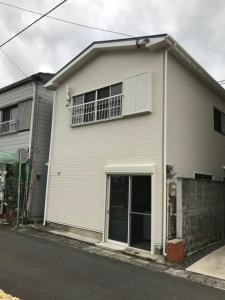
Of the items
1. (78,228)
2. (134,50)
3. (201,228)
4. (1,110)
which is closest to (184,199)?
(201,228)

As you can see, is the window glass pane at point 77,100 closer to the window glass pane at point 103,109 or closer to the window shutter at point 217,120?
the window glass pane at point 103,109

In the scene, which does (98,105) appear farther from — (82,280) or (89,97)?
(82,280)

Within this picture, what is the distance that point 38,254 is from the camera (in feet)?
28.2

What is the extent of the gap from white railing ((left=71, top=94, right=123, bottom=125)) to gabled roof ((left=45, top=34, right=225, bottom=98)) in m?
1.58

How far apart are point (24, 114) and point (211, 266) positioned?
10.2 meters

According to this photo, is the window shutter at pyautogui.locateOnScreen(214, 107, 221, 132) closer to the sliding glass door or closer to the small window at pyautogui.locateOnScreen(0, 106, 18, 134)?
the sliding glass door

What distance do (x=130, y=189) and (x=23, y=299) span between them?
16.6ft

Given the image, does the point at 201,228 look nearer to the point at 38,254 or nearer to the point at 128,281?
the point at 128,281

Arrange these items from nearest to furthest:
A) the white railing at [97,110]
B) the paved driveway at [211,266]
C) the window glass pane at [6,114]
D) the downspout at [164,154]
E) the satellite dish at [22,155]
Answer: the paved driveway at [211,266] → the downspout at [164,154] → the white railing at [97,110] → the satellite dish at [22,155] → the window glass pane at [6,114]

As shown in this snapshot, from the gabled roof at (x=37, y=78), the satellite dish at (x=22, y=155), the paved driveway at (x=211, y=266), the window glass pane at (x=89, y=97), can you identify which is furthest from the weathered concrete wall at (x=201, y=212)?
the gabled roof at (x=37, y=78)

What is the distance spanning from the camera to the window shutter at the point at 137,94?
9.91m

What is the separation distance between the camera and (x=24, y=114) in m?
14.7

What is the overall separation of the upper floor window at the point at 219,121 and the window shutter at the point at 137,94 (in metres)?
4.82

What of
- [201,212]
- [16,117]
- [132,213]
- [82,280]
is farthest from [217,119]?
[82,280]
